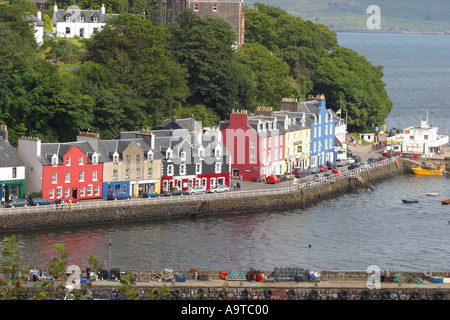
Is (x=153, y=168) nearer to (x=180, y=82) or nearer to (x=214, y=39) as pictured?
(x=180, y=82)

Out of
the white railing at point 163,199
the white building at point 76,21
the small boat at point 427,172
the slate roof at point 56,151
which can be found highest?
the white building at point 76,21

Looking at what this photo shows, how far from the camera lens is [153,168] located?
7062 cm

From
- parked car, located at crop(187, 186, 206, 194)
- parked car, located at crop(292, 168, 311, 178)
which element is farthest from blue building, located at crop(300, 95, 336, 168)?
parked car, located at crop(187, 186, 206, 194)

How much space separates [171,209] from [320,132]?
27.8 meters

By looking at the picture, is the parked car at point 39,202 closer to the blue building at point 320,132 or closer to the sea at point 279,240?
the sea at point 279,240

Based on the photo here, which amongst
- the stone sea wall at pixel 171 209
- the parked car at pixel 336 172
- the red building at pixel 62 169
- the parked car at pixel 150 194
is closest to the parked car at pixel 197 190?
the stone sea wall at pixel 171 209

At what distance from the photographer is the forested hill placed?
76.1 meters

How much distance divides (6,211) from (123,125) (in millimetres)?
23023

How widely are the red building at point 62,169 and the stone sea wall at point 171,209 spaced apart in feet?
11.8

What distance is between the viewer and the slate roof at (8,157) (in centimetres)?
6388

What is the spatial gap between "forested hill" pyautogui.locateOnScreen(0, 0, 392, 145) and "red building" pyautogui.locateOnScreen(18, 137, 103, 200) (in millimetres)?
8215

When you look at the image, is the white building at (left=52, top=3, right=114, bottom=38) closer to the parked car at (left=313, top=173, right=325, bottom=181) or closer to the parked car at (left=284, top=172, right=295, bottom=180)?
the parked car at (left=284, top=172, right=295, bottom=180)

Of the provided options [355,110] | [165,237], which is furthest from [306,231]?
[355,110]

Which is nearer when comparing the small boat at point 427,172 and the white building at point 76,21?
the small boat at point 427,172
